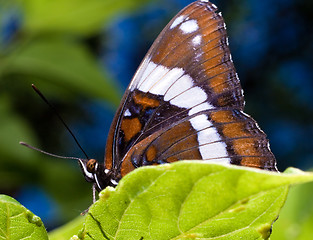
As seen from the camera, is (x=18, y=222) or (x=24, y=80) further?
(x=24, y=80)

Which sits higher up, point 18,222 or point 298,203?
point 18,222

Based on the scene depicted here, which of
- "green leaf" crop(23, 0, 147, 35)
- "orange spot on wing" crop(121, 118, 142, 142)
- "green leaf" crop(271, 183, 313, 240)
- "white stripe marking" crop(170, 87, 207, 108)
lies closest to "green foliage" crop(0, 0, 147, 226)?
"green leaf" crop(23, 0, 147, 35)

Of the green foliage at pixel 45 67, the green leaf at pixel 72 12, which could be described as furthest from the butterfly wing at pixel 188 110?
the green leaf at pixel 72 12

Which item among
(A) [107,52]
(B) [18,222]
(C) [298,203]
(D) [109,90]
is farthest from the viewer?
(A) [107,52]

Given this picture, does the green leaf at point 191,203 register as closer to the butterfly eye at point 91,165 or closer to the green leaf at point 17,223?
the green leaf at point 17,223

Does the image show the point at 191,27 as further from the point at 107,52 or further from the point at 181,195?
the point at 107,52

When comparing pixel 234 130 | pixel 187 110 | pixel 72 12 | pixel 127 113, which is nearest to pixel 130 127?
pixel 127 113

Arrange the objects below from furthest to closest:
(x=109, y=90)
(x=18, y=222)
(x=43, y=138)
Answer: (x=43, y=138), (x=109, y=90), (x=18, y=222)

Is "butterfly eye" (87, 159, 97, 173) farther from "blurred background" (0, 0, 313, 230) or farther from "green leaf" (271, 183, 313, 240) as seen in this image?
"blurred background" (0, 0, 313, 230)

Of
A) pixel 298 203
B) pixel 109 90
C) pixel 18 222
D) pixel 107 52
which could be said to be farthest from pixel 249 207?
pixel 107 52
